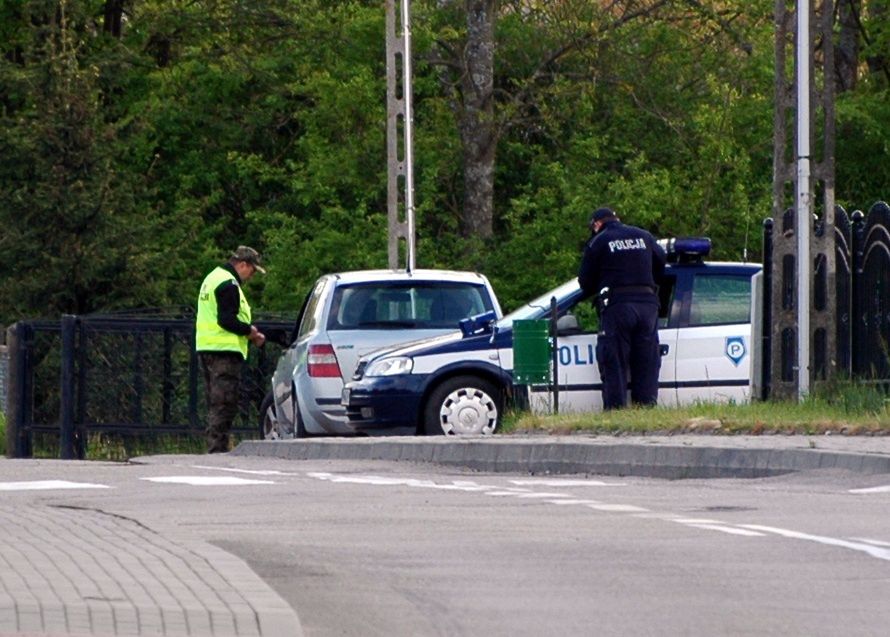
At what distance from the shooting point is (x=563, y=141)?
138ft

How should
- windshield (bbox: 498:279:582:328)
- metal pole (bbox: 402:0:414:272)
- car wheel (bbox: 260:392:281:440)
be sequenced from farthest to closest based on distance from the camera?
metal pole (bbox: 402:0:414:272)
car wheel (bbox: 260:392:281:440)
windshield (bbox: 498:279:582:328)

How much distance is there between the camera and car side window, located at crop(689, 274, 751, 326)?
18.9m

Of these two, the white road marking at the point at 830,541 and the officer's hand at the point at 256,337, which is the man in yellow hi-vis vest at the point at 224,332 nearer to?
the officer's hand at the point at 256,337

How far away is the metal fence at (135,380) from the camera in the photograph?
82.0 feet

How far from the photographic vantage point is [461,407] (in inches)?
744

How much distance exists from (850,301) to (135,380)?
30.2 feet

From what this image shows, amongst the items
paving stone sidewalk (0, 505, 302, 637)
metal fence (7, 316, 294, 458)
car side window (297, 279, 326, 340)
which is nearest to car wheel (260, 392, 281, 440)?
car side window (297, 279, 326, 340)

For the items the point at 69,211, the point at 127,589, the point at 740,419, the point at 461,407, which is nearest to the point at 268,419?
the point at 461,407

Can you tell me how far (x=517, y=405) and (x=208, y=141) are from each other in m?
27.3

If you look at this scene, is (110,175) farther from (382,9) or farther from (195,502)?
(195,502)

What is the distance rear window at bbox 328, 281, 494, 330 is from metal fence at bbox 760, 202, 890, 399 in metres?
2.72

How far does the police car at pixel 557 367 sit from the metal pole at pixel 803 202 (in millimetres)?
568

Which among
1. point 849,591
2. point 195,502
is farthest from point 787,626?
point 195,502

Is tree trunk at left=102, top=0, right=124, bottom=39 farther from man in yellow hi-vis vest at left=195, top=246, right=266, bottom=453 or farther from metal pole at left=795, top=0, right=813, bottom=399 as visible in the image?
metal pole at left=795, top=0, right=813, bottom=399
